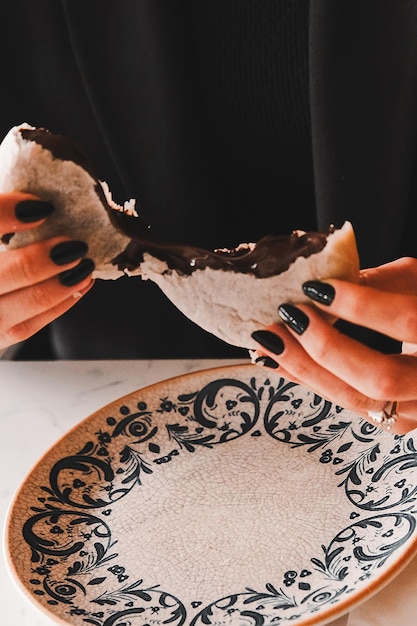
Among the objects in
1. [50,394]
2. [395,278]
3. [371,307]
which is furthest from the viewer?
[50,394]

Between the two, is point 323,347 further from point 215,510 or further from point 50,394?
point 50,394

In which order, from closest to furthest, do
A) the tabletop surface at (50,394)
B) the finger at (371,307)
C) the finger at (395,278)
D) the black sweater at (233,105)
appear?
1. the finger at (371,307)
2. the finger at (395,278)
3. the tabletop surface at (50,394)
4. the black sweater at (233,105)

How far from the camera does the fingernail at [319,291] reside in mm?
587

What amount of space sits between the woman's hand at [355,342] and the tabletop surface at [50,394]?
0.31 meters

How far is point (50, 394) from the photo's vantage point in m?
0.95

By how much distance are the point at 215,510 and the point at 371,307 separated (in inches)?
10.8

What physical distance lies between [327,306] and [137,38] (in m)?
0.58

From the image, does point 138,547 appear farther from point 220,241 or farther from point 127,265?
point 220,241

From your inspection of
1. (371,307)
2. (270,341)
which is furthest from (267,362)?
(371,307)

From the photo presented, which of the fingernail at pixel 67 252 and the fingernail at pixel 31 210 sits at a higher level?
the fingernail at pixel 31 210

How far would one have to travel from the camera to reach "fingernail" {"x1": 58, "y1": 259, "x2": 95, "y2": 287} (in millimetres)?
653

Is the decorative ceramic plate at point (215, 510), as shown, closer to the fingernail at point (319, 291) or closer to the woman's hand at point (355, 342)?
the woman's hand at point (355, 342)

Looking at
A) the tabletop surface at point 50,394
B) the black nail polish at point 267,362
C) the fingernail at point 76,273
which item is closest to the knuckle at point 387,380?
the black nail polish at point 267,362

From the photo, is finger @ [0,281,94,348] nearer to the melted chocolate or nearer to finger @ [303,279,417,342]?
the melted chocolate
